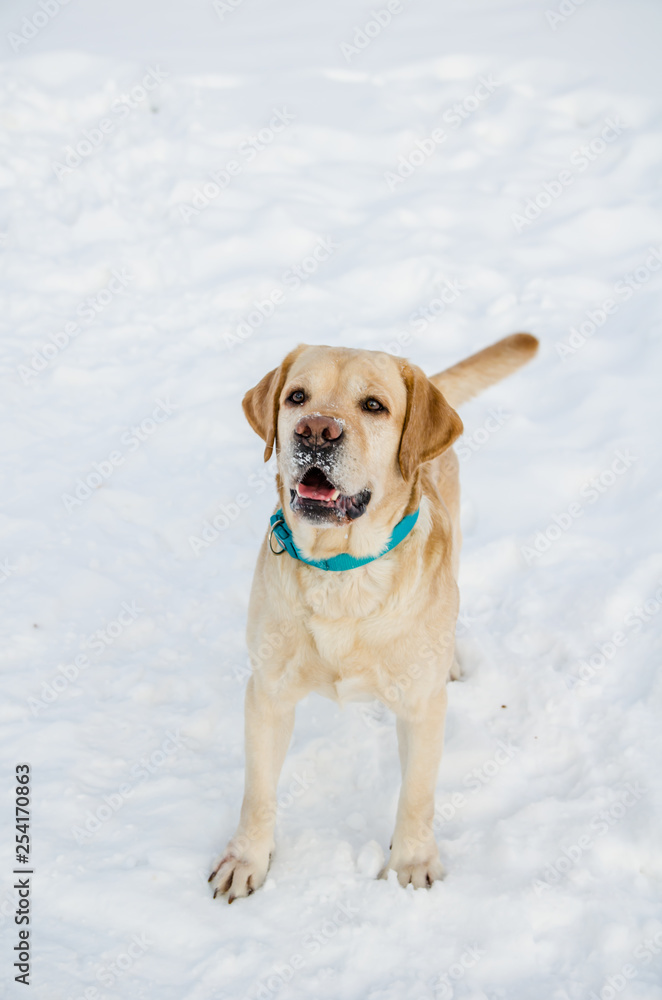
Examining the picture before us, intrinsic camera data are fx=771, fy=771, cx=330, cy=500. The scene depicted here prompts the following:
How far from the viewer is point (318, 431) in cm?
237

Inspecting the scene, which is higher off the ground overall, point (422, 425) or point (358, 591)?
point (422, 425)

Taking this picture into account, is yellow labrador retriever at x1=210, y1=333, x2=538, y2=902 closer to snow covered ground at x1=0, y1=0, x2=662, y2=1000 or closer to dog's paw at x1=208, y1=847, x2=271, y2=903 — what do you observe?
A: dog's paw at x1=208, y1=847, x2=271, y2=903

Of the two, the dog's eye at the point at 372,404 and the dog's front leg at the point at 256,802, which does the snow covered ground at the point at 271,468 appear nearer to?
the dog's front leg at the point at 256,802

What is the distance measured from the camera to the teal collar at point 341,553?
2633mm

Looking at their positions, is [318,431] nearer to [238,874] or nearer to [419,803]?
[419,803]

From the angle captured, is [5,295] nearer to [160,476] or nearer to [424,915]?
[160,476]

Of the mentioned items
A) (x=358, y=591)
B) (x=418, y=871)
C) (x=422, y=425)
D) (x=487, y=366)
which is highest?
(x=422, y=425)

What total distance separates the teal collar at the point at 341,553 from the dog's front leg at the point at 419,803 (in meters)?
0.58

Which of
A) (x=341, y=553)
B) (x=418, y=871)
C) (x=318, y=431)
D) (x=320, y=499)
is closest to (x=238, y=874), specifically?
(x=418, y=871)

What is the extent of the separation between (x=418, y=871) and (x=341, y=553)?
3.95 ft

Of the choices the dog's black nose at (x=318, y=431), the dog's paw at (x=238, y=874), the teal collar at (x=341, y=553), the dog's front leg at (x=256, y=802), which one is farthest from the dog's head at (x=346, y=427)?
the dog's paw at (x=238, y=874)

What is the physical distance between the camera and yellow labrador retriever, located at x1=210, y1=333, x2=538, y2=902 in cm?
261

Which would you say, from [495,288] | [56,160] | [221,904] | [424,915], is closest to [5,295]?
[56,160]

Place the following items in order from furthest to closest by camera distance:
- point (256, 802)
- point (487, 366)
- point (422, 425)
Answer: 1. point (487, 366)
2. point (256, 802)
3. point (422, 425)
